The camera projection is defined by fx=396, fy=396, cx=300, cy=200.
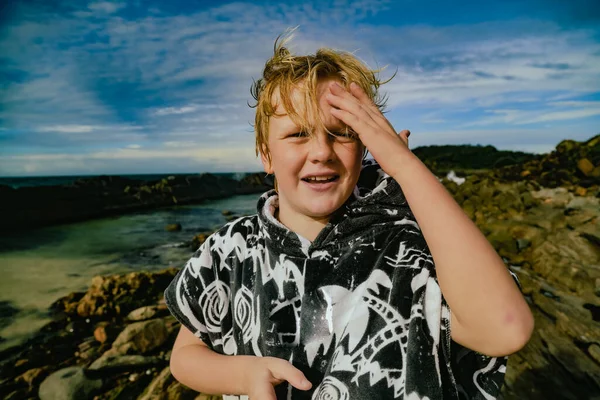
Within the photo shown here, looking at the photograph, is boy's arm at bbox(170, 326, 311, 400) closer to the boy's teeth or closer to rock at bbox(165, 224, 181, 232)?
the boy's teeth

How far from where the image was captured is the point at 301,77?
174 cm

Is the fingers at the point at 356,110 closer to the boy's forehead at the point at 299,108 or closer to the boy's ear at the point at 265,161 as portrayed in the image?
the boy's forehead at the point at 299,108

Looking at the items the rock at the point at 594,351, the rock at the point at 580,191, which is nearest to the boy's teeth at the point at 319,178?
the rock at the point at 594,351

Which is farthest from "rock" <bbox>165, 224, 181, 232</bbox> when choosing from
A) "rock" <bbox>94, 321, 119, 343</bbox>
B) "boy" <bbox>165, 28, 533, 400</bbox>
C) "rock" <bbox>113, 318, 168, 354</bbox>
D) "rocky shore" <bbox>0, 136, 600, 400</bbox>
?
"boy" <bbox>165, 28, 533, 400</bbox>

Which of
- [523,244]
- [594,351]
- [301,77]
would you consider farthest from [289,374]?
[523,244]

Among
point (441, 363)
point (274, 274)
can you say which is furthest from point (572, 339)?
point (274, 274)

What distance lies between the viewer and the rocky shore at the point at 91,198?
49.4ft

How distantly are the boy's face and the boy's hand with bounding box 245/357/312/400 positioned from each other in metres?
0.64

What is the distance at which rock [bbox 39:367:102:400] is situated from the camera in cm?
395

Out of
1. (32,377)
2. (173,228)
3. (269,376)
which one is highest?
(269,376)

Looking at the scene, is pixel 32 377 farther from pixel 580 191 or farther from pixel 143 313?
pixel 580 191

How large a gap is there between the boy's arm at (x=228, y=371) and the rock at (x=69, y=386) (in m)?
2.94

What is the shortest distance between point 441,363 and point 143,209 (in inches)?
818

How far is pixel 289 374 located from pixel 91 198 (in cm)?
2058
